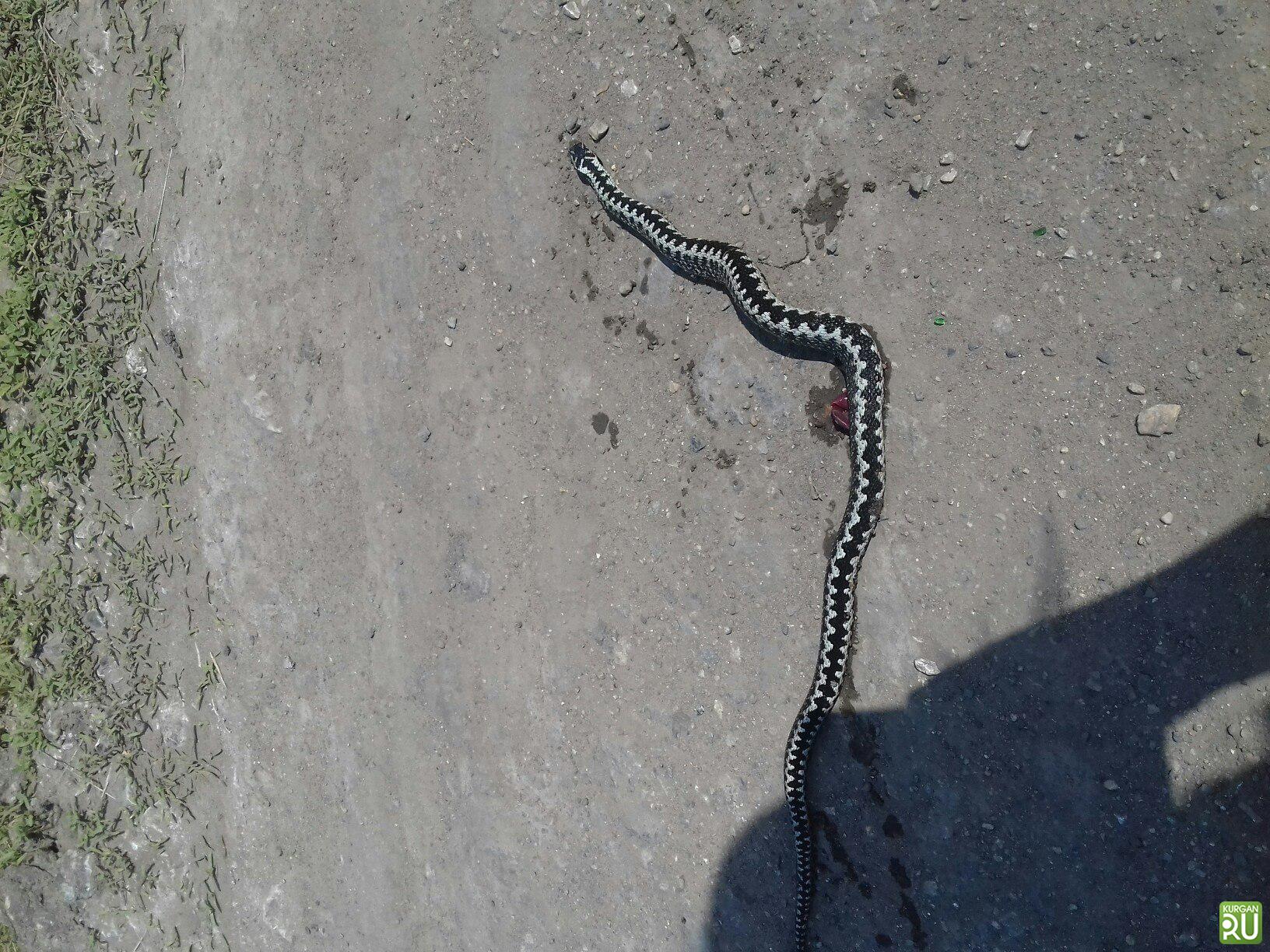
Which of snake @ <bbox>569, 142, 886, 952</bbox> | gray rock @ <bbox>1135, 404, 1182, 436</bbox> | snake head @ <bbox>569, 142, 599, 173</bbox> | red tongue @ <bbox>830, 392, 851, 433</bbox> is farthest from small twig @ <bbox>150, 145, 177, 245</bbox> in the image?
gray rock @ <bbox>1135, 404, 1182, 436</bbox>

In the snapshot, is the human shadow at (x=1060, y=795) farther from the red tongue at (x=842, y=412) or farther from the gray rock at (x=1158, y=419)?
the red tongue at (x=842, y=412)

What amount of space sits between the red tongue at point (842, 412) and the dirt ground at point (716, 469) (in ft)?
0.41

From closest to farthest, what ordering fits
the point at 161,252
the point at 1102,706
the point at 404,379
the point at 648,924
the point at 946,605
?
1. the point at 1102,706
2. the point at 946,605
3. the point at 648,924
4. the point at 404,379
5. the point at 161,252

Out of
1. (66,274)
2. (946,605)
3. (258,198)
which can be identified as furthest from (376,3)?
(946,605)

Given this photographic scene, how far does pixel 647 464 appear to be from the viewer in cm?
655

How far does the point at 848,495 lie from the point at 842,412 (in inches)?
24.1

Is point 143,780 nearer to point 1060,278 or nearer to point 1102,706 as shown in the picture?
point 1102,706

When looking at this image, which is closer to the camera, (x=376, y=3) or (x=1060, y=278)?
(x=1060, y=278)

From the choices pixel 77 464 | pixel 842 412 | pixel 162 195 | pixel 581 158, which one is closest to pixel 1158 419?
pixel 842 412

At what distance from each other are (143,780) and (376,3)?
25.1 ft

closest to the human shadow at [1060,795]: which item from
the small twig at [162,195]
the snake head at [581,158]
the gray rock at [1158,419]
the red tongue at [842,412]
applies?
the gray rock at [1158,419]

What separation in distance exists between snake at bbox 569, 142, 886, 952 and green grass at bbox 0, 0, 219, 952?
5.72 meters

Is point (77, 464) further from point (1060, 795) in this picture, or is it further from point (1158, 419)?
point (1158, 419)

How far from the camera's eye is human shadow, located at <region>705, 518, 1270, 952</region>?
5066 millimetres
